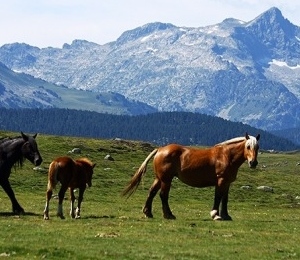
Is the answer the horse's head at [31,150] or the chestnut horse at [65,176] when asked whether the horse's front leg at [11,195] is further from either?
the chestnut horse at [65,176]

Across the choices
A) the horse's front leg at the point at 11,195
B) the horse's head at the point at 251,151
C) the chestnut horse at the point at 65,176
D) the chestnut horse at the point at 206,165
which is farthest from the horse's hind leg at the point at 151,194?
the horse's front leg at the point at 11,195

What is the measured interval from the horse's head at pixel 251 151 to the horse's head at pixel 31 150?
990cm

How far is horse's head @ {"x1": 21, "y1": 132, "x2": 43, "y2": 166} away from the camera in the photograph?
96.9 ft

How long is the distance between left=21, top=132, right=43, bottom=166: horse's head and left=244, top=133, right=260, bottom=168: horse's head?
9895 millimetres

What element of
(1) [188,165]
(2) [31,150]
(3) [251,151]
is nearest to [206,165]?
(1) [188,165]

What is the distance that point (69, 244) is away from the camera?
70.0 ft

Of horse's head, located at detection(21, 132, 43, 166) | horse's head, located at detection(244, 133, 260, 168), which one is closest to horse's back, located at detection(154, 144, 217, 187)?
horse's head, located at detection(244, 133, 260, 168)

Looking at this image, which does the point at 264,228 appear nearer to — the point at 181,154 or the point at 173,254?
the point at 181,154

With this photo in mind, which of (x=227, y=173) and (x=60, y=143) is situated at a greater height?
(x=227, y=173)

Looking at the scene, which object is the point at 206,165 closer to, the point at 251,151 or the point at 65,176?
the point at 251,151

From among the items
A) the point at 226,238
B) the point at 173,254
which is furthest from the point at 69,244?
the point at 226,238

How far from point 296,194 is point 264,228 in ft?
157

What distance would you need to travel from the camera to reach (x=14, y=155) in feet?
98.0

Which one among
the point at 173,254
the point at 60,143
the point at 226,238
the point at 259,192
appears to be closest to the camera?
the point at 173,254
